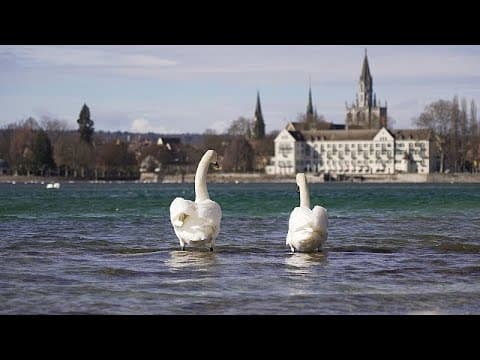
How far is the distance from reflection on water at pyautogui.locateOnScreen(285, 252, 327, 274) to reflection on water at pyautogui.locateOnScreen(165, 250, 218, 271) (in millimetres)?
1071

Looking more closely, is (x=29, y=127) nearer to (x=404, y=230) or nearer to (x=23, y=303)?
(x=404, y=230)

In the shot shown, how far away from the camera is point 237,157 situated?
519ft

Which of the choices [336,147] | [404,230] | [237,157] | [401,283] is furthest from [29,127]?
[401,283]

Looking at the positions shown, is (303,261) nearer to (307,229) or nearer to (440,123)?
(307,229)

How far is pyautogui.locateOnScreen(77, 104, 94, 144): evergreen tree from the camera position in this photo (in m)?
160

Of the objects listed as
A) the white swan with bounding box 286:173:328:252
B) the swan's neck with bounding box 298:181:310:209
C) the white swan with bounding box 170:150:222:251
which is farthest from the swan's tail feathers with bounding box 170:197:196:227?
the swan's neck with bounding box 298:181:310:209

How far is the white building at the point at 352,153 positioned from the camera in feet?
541

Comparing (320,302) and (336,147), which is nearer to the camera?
(320,302)

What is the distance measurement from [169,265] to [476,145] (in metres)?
136

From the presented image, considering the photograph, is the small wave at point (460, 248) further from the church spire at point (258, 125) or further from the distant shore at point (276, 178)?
the church spire at point (258, 125)

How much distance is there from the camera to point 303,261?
14406mm

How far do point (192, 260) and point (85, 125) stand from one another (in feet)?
483

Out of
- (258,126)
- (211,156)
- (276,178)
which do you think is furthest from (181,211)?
(258,126)

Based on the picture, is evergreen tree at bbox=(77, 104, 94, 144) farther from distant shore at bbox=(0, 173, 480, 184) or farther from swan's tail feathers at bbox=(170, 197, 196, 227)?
swan's tail feathers at bbox=(170, 197, 196, 227)
